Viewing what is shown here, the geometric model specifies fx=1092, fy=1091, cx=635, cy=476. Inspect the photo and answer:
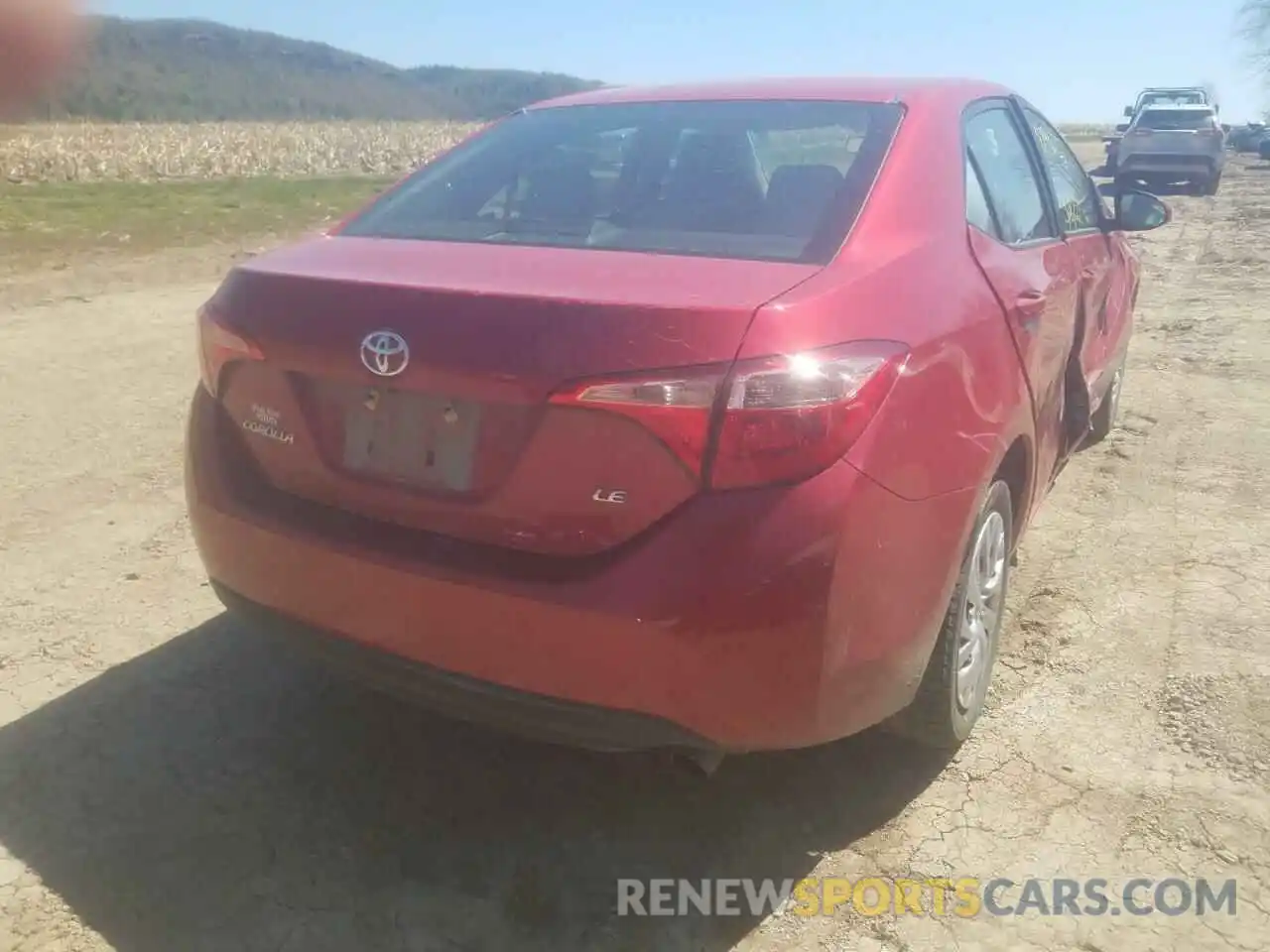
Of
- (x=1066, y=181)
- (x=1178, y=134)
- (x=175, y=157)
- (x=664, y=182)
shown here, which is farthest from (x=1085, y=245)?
(x=175, y=157)

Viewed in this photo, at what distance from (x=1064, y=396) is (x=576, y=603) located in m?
2.18

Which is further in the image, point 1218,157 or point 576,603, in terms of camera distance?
point 1218,157

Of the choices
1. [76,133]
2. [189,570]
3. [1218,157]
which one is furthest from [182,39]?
[189,570]

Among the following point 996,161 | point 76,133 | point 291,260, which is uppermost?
point 996,161

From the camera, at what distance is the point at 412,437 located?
7.02 feet

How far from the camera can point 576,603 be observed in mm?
1985

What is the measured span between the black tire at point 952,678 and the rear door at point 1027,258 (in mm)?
370

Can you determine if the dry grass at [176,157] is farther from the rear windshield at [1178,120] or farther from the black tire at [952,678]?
the black tire at [952,678]

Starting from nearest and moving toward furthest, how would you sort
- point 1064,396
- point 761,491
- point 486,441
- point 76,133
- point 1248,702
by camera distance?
point 761,491 < point 486,441 < point 1248,702 < point 1064,396 < point 76,133

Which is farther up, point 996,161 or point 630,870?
point 996,161

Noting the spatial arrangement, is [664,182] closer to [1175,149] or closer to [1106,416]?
[1106,416]

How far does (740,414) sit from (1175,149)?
22.4m

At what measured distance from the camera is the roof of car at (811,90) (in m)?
2.91

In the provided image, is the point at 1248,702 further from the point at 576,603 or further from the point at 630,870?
the point at 576,603
